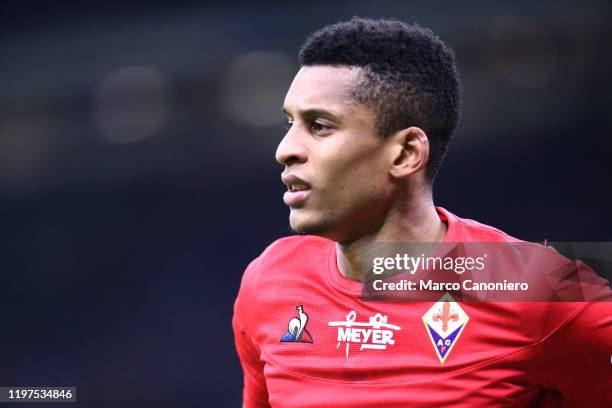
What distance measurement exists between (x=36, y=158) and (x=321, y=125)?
3.31 metres

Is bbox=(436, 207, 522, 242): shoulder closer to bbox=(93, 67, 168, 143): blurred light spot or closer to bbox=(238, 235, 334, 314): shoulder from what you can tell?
bbox=(238, 235, 334, 314): shoulder

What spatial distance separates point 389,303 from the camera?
2090 millimetres

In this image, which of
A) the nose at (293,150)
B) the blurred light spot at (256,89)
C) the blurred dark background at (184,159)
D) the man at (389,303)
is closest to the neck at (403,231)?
the man at (389,303)

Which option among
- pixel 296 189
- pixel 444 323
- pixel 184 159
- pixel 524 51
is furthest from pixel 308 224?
pixel 524 51

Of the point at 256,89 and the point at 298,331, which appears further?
the point at 256,89

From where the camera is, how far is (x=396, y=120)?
2.04m

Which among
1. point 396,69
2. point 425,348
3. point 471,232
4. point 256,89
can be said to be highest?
point 256,89

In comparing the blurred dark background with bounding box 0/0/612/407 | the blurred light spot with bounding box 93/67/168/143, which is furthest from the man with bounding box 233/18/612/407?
the blurred light spot with bounding box 93/67/168/143

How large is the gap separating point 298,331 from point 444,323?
383 millimetres

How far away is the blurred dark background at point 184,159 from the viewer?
14.9 ft

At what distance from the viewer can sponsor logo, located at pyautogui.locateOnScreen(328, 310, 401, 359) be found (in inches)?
80.7

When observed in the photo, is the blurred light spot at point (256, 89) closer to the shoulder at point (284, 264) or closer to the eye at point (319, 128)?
the shoulder at point (284, 264)

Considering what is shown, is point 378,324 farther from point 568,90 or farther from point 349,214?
point 568,90

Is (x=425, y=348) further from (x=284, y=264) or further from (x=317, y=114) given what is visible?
(x=317, y=114)
